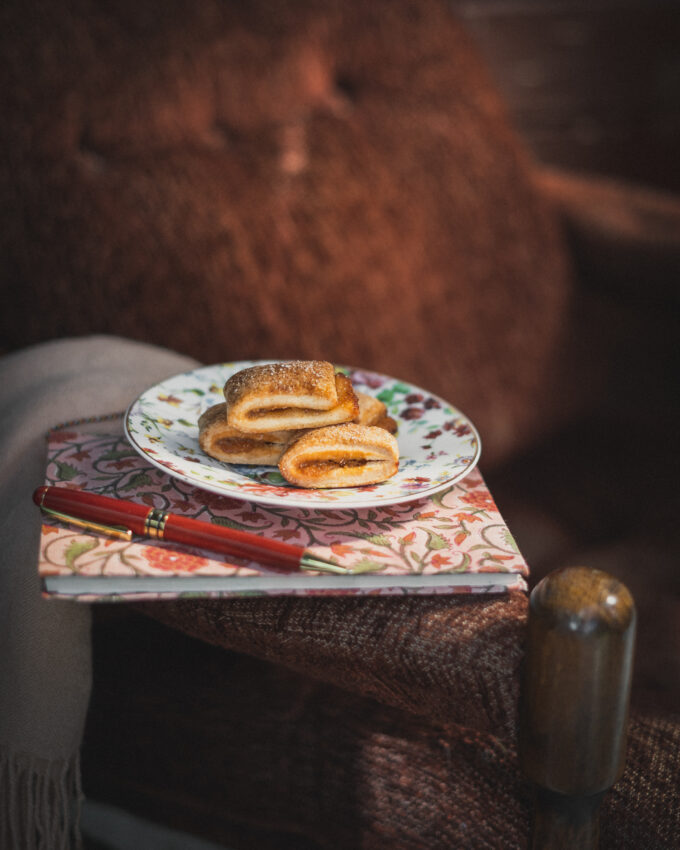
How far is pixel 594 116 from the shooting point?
1372 mm

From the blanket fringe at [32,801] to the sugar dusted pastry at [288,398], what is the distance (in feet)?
0.71

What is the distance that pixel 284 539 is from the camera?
0.40 m

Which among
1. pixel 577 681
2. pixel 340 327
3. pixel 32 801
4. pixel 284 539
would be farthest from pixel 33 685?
pixel 340 327

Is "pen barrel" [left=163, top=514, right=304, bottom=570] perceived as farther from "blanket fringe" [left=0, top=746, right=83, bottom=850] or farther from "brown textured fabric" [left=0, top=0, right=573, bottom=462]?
"brown textured fabric" [left=0, top=0, right=573, bottom=462]

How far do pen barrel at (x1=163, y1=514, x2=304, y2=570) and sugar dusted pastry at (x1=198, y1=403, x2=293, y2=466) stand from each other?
60 mm

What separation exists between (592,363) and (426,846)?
71 cm

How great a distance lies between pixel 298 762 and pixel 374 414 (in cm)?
24

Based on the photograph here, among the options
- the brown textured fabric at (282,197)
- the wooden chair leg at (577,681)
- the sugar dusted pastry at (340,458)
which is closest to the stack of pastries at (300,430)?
the sugar dusted pastry at (340,458)

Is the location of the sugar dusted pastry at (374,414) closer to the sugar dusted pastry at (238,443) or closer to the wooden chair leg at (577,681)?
the sugar dusted pastry at (238,443)

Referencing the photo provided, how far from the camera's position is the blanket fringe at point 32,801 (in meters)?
0.43

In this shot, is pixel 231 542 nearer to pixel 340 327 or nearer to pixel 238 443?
pixel 238 443

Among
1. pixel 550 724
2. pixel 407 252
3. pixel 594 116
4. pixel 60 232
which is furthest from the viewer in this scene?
pixel 594 116

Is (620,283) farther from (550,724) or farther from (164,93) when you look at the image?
(550,724)

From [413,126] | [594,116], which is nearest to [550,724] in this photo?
[413,126]
